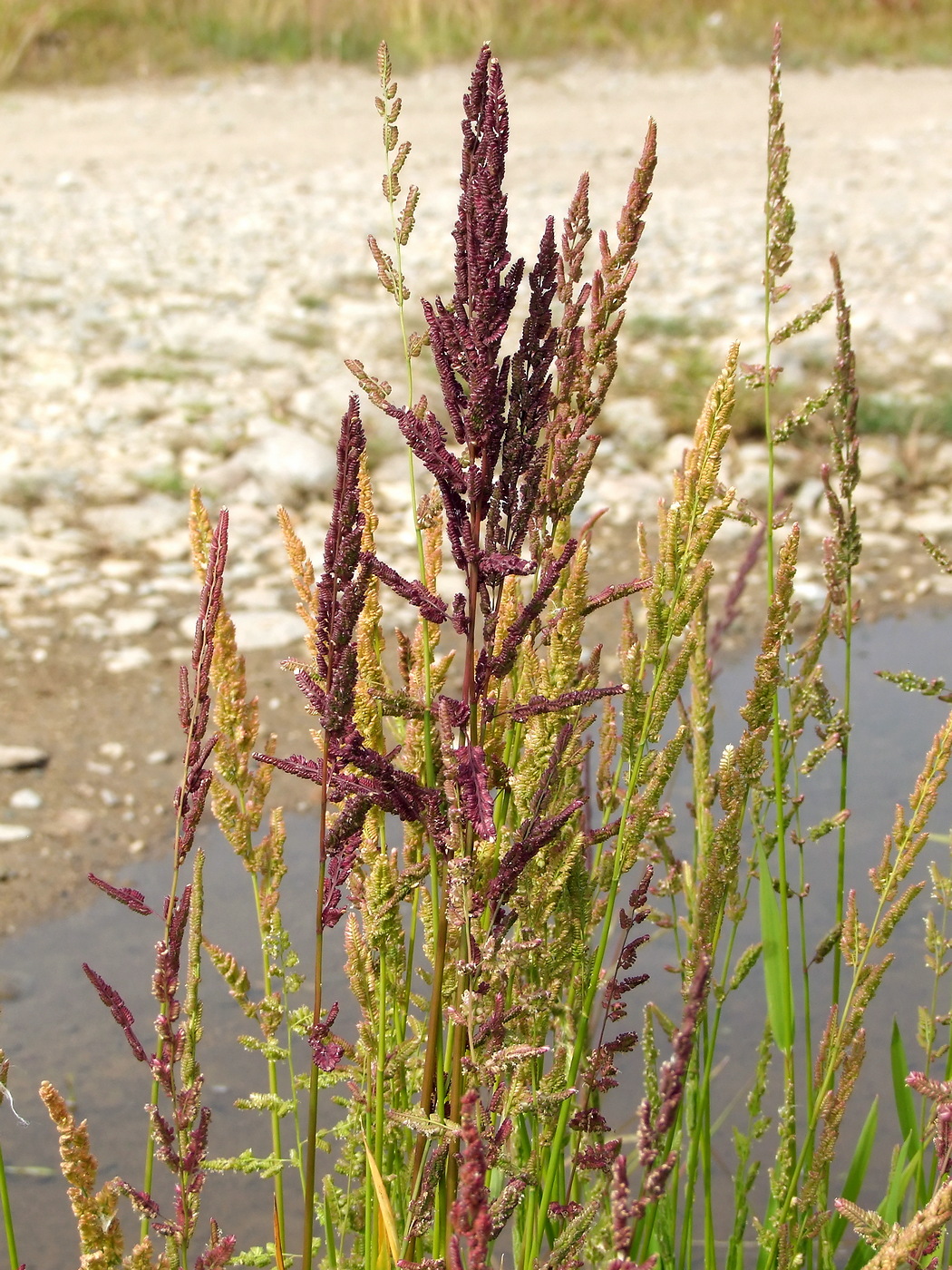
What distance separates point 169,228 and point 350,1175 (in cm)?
868

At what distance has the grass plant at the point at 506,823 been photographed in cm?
126

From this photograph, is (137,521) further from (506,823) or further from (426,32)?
(426,32)

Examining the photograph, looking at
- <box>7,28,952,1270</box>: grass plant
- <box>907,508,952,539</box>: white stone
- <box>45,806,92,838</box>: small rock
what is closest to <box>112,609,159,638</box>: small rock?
<box>45,806,92,838</box>: small rock

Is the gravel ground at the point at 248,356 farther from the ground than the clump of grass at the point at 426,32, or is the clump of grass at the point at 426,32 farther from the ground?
the clump of grass at the point at 426,32

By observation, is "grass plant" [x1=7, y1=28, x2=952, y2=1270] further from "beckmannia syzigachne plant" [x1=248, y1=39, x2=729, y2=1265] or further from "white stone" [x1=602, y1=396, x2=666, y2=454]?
"white stone" [x1=602, y1=396, x2=666, y2=454]

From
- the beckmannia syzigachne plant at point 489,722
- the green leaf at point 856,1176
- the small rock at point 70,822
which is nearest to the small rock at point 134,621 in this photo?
the small rock at point 70,822

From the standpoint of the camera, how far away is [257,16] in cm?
1705

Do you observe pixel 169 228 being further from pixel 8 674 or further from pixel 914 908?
pixel 914 908

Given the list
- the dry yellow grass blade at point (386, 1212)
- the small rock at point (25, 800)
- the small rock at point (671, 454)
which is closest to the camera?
the dry yellow grass blade at point (386, 1212)

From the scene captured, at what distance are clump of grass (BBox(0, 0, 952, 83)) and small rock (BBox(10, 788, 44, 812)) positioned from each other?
13.4 metres

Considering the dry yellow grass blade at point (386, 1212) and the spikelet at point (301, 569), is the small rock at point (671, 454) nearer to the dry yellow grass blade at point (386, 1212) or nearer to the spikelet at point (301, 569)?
the spikelet at point (301, 569)

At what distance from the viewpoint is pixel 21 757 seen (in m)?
4.09

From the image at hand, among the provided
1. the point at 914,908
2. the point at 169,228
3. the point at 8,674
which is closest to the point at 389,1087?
the point at 914,908

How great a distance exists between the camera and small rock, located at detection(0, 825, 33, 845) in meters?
3.72
